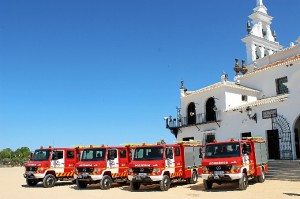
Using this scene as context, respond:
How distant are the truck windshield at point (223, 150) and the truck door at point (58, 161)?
841 centimetres

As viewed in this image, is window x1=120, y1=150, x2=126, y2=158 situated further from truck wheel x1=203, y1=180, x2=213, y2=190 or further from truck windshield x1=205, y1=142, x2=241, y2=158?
truck wheel x1=203, y1=180, x2=213, y2=190

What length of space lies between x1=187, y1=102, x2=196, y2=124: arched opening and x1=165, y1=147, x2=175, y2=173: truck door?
13.3 meters

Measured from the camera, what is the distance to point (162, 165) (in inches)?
604

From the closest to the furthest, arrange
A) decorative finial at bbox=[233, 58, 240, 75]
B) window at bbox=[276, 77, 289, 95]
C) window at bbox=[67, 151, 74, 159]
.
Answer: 1. window at bbox=[67, 151, 74, 159]
2. window at bbox=[276, 77, 289, 95]
3. decorative finial at bbox=[233, 58, 240, 75]

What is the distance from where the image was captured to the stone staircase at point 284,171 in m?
17.7

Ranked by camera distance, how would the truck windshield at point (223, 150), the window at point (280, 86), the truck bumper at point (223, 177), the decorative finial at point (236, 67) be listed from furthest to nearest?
1. the decorative finial at point (236, 67)
2. the window at point (280, 86)
3. the truck windshield at point (223, 150)
4. the truck bumper at point (223, 177)

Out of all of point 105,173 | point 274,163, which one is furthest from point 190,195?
point 274,163

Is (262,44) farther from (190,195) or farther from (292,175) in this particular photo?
(190,195)

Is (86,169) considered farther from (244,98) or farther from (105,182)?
(244,98)

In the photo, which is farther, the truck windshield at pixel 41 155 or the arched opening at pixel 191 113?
the arched opening at pixel 191 113

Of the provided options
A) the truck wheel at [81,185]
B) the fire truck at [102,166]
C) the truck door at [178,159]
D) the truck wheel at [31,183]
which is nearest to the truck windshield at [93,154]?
the fire truck at [102,166]

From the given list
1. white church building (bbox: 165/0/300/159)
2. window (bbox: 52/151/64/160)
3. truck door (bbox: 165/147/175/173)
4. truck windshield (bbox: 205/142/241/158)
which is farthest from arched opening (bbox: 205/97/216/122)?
window (bbox: 52/151/64/160)

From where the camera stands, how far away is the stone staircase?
17747 mm

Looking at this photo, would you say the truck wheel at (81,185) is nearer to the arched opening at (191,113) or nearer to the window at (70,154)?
the window at (70,154)
